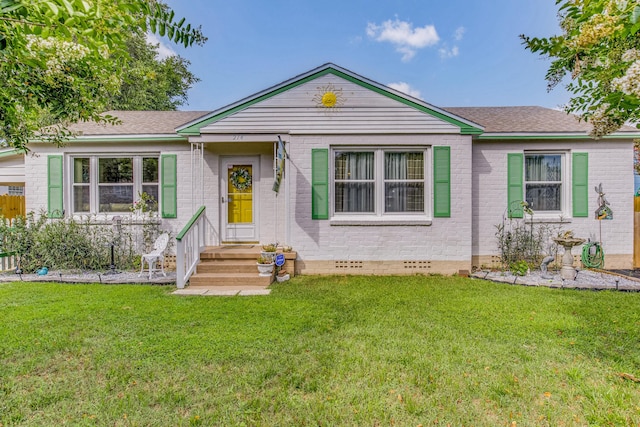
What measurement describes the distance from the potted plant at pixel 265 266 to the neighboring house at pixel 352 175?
853 millimetres

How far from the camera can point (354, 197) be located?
285 inches

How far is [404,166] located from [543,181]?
11.8 feet

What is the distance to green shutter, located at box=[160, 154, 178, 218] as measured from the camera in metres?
7.55

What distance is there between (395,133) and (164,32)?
5.55 m

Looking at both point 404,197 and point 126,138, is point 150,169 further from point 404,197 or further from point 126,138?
point 404,197

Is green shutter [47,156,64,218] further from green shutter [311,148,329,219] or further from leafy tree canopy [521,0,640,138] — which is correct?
leafy tree canopy [521,0,640,138]

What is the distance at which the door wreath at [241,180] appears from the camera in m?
7.73

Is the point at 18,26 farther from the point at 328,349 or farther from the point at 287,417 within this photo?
the point at 328,349

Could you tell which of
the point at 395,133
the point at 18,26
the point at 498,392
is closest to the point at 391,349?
the point at 498,392

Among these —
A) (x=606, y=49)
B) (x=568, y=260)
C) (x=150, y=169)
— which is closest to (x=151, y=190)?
(x=150, y=169)

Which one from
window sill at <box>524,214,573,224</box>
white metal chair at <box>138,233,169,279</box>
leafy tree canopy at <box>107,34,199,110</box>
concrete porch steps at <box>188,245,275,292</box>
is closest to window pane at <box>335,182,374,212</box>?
concrete porch steps at <box>188,245,275,292</box>

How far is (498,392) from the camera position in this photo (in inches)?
102

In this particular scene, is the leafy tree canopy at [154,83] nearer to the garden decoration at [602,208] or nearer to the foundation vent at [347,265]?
the foundation vent at [347,265]

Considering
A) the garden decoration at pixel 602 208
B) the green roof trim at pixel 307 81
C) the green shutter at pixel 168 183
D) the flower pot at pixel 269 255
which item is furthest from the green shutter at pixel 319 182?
the garden decoration at pixel 602 208
